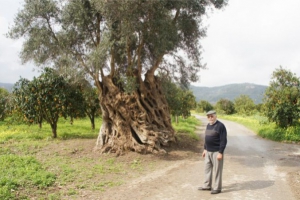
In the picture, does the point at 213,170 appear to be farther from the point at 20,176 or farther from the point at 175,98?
the point at 175,98

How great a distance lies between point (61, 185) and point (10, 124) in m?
17.6

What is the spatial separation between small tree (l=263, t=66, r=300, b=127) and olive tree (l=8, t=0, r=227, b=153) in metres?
8.44

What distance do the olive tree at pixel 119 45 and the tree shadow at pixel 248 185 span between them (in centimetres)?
530

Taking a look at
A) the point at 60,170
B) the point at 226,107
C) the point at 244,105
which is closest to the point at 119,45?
the point at 60,170

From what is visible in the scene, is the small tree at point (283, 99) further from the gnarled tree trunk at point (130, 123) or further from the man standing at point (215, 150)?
the man standing at point (215, 150)

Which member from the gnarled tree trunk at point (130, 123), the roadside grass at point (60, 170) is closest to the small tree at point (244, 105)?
the gnarled tree trunk at point (130, 123)

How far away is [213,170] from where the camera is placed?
804 centimetres

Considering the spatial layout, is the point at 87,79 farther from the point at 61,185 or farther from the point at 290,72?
the point at 290,72

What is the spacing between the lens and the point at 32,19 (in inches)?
535

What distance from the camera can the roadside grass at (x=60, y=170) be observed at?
7.93 m

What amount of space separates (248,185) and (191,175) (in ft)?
6.87

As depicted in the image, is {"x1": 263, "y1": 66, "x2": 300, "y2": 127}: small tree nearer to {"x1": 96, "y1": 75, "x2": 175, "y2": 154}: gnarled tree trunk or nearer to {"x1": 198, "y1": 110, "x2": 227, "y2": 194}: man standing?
{"x1": 96, "y1": 75, "x2": 175, "y2": 154}: gnarled tree trunk

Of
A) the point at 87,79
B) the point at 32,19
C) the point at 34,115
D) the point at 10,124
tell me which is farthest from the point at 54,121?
the point at 10,124

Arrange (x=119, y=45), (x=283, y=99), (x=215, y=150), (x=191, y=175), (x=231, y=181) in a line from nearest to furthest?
(x=215, y=150) < (x=231, y=181) < (x=191, y=175) < (x=119, y=45) < (x=283, y=99)
